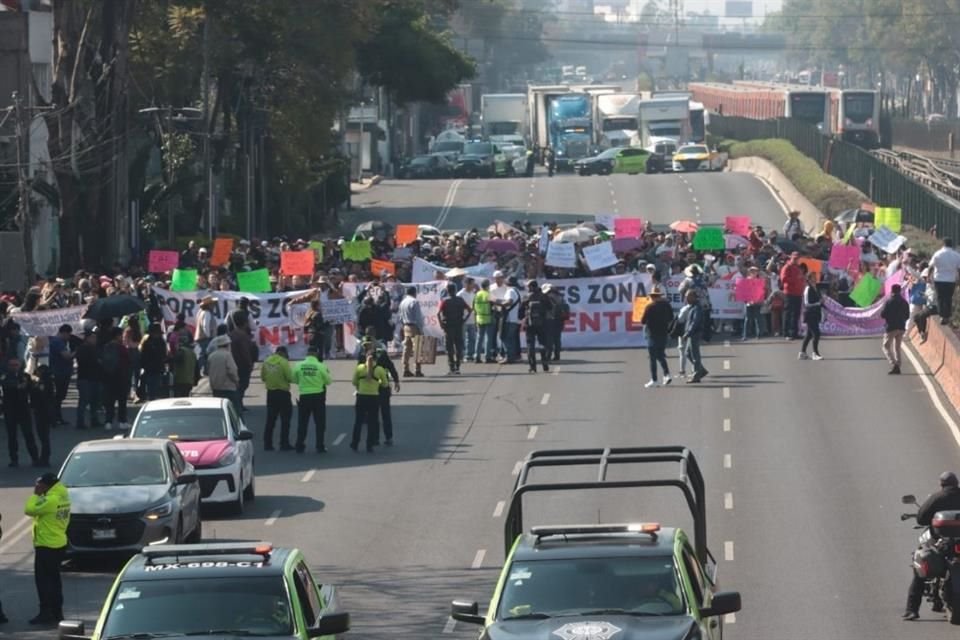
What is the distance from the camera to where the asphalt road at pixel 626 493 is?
823 inches

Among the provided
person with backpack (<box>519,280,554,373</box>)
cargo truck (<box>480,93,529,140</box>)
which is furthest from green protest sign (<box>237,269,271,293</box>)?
cargo truck (<box>480,93,529,140</box>)

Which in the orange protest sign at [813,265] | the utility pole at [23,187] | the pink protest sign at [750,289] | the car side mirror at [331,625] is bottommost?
the pink protest sign at [750,289]

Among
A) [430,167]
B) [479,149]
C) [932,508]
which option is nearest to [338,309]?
[932,508]

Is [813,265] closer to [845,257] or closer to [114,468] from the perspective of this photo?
[845,257]

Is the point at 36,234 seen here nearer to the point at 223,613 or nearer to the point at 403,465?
the point at 403,465

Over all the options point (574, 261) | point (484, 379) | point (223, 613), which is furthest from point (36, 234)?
point (223, 613)

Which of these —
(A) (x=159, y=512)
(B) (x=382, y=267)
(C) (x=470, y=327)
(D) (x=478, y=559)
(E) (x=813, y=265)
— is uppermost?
(E) (x=813, y=265)

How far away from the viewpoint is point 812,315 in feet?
124

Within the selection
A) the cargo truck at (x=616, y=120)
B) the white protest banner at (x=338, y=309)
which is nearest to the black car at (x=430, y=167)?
the cargo truck at (x=616, y=120)

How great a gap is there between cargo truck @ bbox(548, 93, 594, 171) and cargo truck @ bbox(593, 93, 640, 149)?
330cm

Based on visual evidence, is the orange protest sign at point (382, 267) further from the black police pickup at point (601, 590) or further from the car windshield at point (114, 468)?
the black police pickup at point (601, 590)

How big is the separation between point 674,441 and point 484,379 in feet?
23.8

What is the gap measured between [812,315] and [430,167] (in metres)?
61.0

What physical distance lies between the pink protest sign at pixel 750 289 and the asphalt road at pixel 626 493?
0.87m
